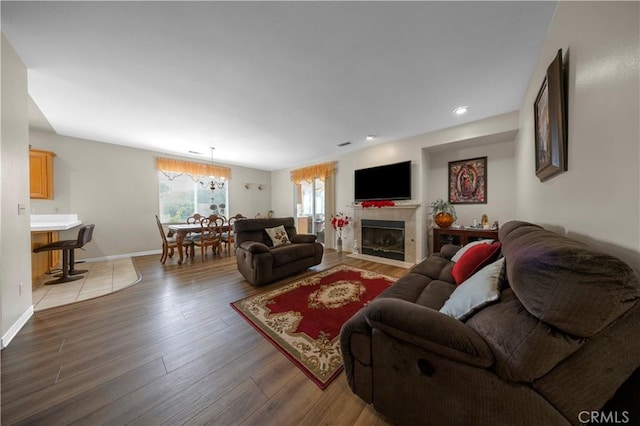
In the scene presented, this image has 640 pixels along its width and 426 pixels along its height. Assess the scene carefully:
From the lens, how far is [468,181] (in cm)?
382

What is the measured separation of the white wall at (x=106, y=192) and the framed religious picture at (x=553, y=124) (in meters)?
6.48

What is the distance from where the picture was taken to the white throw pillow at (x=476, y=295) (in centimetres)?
98

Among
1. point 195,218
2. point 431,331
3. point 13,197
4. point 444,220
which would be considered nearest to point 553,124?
point 431,331

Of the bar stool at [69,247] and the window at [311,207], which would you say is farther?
the window at [311,207]

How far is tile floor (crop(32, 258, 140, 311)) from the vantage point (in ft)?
7.86

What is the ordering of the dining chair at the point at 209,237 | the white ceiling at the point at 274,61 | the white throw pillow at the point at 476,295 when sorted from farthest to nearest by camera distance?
the dining chair at the point at 209,237 < the white ceiling at the point at 274,61 < the white throw pillow at the point at 476,295

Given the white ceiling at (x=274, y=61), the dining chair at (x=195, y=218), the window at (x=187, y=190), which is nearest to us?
the white ceiling at (x=274, y=61)

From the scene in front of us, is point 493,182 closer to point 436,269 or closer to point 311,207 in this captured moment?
point 436,269

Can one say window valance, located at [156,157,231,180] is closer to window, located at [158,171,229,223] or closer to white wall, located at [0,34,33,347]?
window, located at [158,171,229,223]

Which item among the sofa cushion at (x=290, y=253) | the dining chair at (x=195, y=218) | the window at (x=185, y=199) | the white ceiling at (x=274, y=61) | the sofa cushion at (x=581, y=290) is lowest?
the sofa cushion at (x=290, y=253)

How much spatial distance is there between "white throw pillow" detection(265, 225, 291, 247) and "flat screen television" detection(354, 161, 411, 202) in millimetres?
1958

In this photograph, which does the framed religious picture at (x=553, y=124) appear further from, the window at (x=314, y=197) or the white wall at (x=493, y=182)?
the window at (x=314, y=197)

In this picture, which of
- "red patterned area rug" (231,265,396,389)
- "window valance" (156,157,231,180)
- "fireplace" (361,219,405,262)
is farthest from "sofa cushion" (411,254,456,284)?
"window valance" (156,157,231,180)

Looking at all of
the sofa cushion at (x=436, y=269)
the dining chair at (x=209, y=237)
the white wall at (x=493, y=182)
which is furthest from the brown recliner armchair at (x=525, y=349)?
the dining chair at (x=209, y=237)
